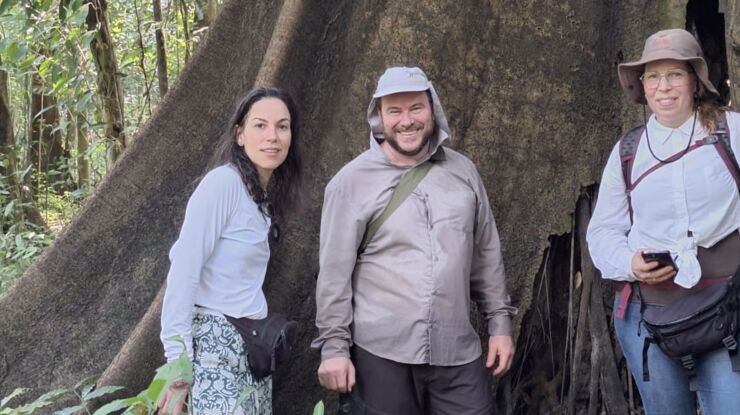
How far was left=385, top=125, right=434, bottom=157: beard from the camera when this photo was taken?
293 centimetres

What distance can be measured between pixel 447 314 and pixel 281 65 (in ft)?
4.99

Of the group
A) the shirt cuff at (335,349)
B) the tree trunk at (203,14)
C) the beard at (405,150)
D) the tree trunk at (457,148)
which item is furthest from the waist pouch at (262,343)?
the tree trunk at (203,14)

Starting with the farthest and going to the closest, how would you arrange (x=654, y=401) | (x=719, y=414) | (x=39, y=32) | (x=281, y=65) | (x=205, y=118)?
(x=39, y=32) → (x=205, y=118) → (x=281, y=65) → (x=654, y=401) → (x=719, y=414)

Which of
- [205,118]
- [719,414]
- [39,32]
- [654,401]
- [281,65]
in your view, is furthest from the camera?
[39,32]

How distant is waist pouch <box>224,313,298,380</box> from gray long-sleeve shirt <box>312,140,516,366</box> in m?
0.16

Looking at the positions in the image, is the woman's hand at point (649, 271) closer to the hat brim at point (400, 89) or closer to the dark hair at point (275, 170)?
the hat brim at point (400, 89)

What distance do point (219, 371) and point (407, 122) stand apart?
1.01 meters

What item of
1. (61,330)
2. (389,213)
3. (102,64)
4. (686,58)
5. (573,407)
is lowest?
(573,407)

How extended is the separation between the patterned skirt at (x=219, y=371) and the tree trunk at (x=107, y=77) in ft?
15.0

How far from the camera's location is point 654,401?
116 inches

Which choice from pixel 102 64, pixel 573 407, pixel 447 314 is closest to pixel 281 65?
pixel 447 314

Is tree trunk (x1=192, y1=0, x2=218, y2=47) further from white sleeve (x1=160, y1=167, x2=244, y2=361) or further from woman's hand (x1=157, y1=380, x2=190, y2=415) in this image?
woman's hand (x1=157, y1=380, x2=190, y2=415)

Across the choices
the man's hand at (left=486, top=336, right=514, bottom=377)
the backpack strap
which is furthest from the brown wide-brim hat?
the man's hand at (left=486, top=336, right=514, bottom=377)

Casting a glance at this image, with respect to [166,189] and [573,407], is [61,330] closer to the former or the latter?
[166,189]
